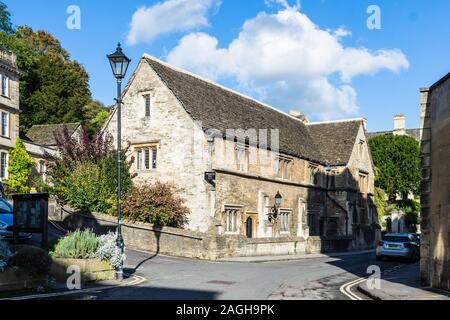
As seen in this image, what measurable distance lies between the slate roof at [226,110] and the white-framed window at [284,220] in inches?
167

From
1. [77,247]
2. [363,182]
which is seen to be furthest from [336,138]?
[77,247]

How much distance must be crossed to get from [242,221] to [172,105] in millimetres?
8090

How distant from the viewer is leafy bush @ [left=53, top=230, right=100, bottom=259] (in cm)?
1542

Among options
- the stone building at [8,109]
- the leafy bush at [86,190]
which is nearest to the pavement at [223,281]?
the leafy bush at [86,190]

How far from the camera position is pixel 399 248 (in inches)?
1099

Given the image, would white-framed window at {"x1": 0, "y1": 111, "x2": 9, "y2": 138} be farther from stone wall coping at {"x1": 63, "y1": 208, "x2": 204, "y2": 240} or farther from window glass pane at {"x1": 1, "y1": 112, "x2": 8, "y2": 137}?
stone wall coping at {"x1": 63, "y1": 208, "x2": 204, "y2": 240}

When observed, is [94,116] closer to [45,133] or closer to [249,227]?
[45,133]

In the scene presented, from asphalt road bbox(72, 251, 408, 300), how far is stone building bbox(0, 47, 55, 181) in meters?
21.2

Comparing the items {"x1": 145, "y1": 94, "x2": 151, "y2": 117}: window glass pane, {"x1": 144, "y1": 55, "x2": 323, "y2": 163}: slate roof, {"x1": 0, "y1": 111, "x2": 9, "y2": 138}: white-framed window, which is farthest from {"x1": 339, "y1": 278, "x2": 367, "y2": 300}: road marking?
{"x1": 0, "y1": 111, "x2": 9, "y2": 138}: white-framed window

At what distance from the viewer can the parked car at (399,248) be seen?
2780cm

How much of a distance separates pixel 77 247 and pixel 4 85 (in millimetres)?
30459
